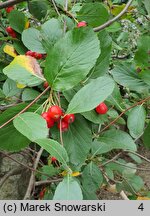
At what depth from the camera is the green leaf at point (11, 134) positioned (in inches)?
25.6

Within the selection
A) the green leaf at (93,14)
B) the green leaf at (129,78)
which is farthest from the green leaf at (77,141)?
the green leaf at (93,14)

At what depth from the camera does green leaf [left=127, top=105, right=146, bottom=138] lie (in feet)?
2.89

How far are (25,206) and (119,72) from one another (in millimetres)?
425

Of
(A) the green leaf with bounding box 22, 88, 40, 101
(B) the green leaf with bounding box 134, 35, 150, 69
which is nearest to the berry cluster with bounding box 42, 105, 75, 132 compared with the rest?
(A) the green leaf with bounding box 22, 88, 40, 101

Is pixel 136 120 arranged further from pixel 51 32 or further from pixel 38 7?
pixel 38 7

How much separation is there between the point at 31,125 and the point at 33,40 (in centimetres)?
33

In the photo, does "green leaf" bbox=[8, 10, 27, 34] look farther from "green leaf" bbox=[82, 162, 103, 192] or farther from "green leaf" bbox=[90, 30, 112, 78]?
"green leaf" bbox=[82, 162, 103, 192]

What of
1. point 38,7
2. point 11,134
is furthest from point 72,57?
point 38,7

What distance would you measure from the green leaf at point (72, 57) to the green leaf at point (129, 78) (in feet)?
0.90

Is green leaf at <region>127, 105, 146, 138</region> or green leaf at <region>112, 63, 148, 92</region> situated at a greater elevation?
green leaf at <region>112, 63, 148, 92</region>

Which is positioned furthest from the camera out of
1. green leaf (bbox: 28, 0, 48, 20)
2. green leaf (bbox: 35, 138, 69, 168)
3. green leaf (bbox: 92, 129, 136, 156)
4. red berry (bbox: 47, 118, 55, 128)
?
green leaf (bbox: 28, 0, 48, 20)

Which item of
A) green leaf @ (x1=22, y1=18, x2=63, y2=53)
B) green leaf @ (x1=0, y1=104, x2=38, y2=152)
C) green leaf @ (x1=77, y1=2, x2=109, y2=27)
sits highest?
green leaf @ (x1=77, y1=2, x2=109, y2=27)

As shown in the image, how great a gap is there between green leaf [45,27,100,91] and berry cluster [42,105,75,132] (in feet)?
0.16

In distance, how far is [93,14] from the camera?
95cm
